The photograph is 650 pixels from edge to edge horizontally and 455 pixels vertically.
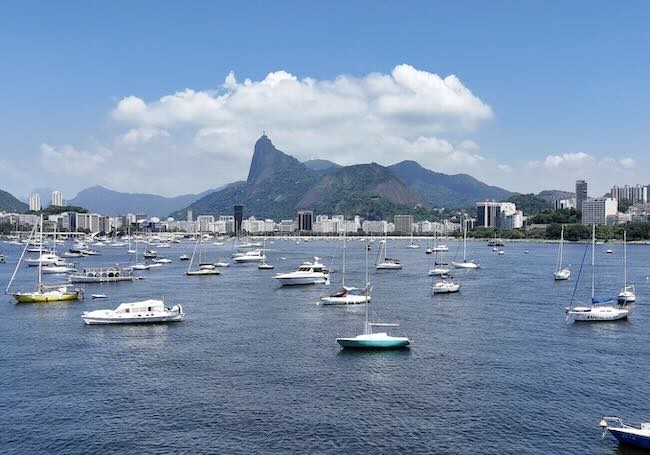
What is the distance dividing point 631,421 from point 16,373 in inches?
1271

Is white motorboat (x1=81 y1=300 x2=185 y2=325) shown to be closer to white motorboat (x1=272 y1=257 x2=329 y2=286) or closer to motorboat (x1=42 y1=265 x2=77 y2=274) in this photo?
white motorboat (x1=272 y1=257 x2=329 y2=286)

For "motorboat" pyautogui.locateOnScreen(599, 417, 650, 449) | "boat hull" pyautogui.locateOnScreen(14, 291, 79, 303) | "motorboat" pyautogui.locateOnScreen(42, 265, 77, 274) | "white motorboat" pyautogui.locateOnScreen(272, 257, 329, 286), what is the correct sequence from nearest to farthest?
1. "motorboat" pyautogui.locateOnScreen(599, 417, 650, 449)
2. "boat hull" pyautogui.locateOnScreen(14, 291, 79, 303)
3. "white motorboat" pyautogui.locateOnScreen(272, 257, 329, 286)
4. "motorboat" pyautogui.locateOnScreen(42, 265, 77, 274)

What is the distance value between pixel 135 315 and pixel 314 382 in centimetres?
2328

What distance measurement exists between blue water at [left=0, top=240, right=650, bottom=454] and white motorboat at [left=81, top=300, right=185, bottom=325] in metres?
1.08

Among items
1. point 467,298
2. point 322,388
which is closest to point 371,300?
point 467,298

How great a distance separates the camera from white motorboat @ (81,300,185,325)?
50.2 m

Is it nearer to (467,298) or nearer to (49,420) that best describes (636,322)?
(467,298)

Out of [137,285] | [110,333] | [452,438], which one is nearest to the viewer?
[452,438]

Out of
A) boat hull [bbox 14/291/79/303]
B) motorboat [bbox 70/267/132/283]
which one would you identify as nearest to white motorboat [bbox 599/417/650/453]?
boat hull [bbox 14/291/79/303]

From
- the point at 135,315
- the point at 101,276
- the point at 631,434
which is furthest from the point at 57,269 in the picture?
the point at 631,434

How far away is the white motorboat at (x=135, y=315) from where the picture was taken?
50.2 meters

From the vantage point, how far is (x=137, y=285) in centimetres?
8262

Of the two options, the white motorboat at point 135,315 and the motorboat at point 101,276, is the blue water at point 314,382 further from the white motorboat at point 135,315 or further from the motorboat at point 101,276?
the motorboat at point 101,276

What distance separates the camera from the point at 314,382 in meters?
33.3
